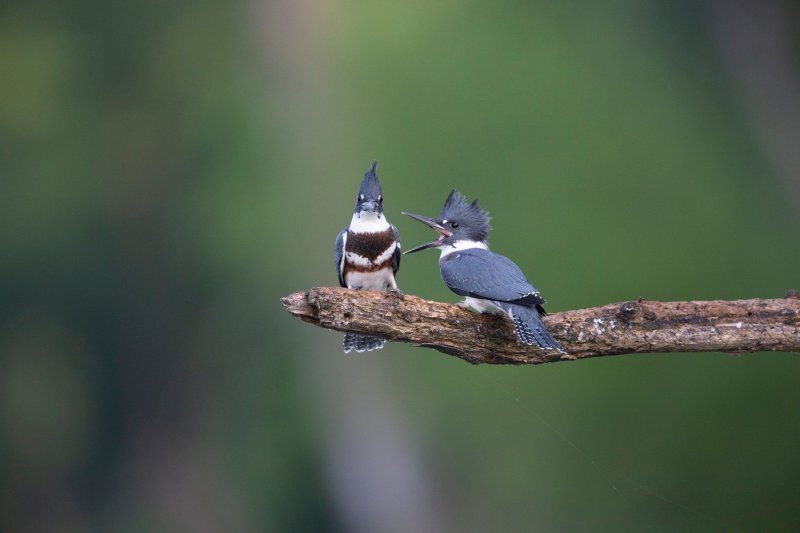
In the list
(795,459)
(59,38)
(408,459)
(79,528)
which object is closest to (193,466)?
(79,528)

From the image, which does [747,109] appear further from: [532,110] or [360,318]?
[360,318]

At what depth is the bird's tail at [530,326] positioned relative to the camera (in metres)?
3.03

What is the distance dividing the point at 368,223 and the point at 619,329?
3.70 feet

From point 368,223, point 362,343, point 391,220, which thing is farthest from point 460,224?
point 391,220

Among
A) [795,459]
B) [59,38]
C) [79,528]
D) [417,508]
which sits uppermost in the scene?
[59,38]

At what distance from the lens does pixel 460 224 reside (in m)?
3.84

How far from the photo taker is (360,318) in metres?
3.07

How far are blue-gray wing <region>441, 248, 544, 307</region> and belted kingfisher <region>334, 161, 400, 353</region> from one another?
26 cm

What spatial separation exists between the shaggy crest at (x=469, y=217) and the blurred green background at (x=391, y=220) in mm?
2458

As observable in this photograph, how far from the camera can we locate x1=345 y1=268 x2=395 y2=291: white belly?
3754 mm

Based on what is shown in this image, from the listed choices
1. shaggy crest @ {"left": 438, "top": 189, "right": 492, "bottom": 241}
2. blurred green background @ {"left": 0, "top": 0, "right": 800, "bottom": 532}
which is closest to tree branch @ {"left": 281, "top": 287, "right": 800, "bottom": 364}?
shaggy crest @ {"left": 438, "top": 189, "right": 492, "bottom": 241}

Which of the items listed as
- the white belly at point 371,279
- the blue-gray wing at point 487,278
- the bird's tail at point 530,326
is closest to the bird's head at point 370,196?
the white belly at point 371,279

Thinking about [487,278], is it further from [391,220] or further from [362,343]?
[391,220]

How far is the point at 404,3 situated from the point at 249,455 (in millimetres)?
3845
